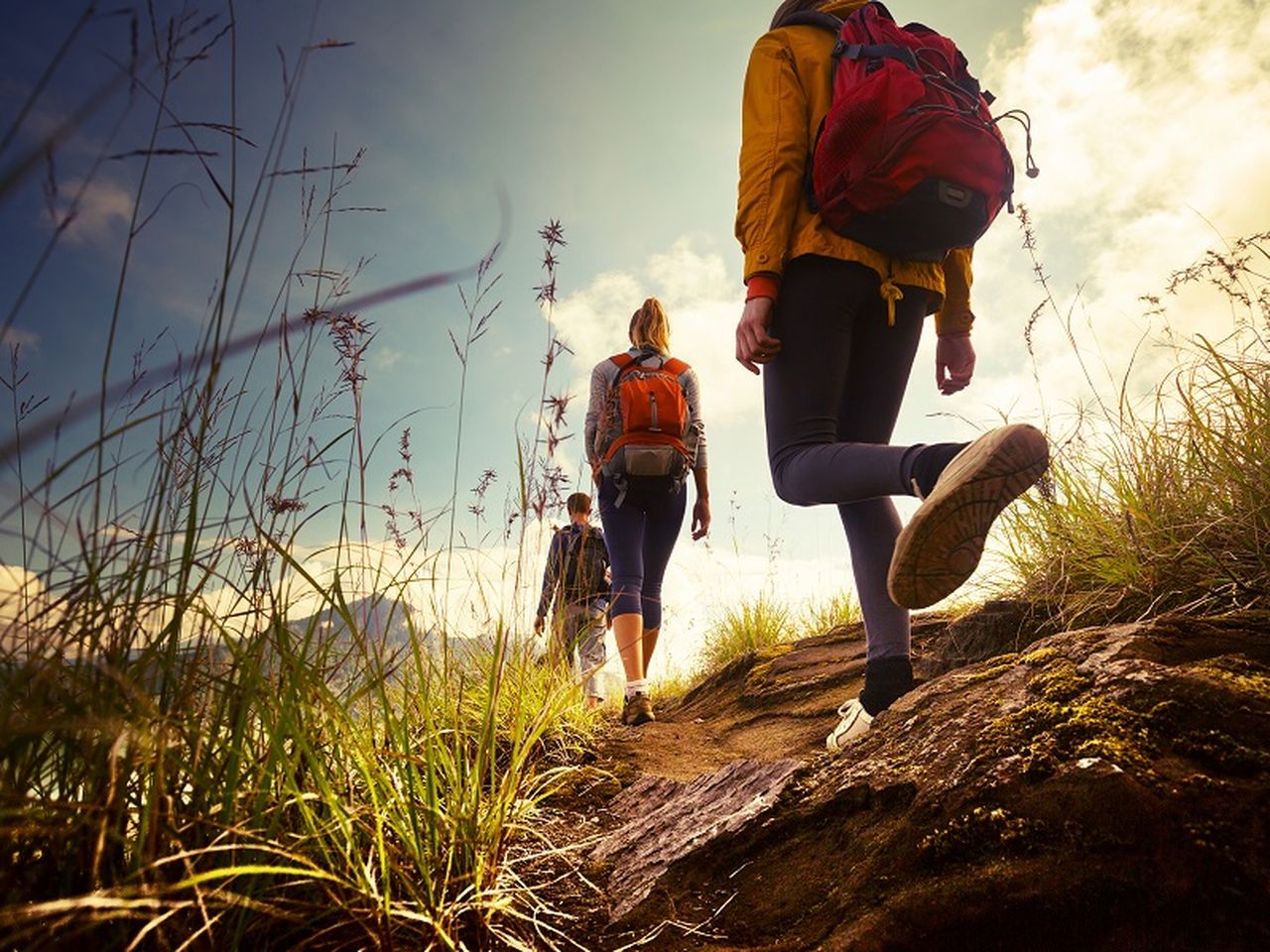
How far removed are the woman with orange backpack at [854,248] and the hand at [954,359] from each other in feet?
0.93

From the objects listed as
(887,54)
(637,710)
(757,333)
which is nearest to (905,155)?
(887,54)

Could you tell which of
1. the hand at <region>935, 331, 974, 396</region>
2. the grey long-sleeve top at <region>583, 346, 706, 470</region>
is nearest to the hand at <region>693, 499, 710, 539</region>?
the grey long-sleeve top at <region>583, 346, 706, 470</region>

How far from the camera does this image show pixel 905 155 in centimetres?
184

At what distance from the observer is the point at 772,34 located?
7.40 feet

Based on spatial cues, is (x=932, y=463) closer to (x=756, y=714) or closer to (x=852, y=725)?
(x=852, y=725)

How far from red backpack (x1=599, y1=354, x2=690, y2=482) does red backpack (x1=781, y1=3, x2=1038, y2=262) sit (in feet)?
5.66

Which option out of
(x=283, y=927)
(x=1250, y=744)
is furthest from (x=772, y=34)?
(x=283, y=927)

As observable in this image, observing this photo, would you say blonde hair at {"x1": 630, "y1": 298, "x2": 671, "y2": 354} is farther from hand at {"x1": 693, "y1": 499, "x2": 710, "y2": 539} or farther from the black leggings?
the black leggings

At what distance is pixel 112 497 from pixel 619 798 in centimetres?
158

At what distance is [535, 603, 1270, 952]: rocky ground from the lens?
0.92 meters

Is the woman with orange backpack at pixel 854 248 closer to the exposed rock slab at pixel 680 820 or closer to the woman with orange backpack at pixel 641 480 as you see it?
the exposed rock slab at pixel 680 820

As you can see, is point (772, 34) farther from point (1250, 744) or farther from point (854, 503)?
point (1250, 744)

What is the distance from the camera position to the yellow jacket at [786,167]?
79.4 inches

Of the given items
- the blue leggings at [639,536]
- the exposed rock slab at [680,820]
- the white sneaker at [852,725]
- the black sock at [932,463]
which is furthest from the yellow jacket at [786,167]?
the blue leggings at [639,536]
